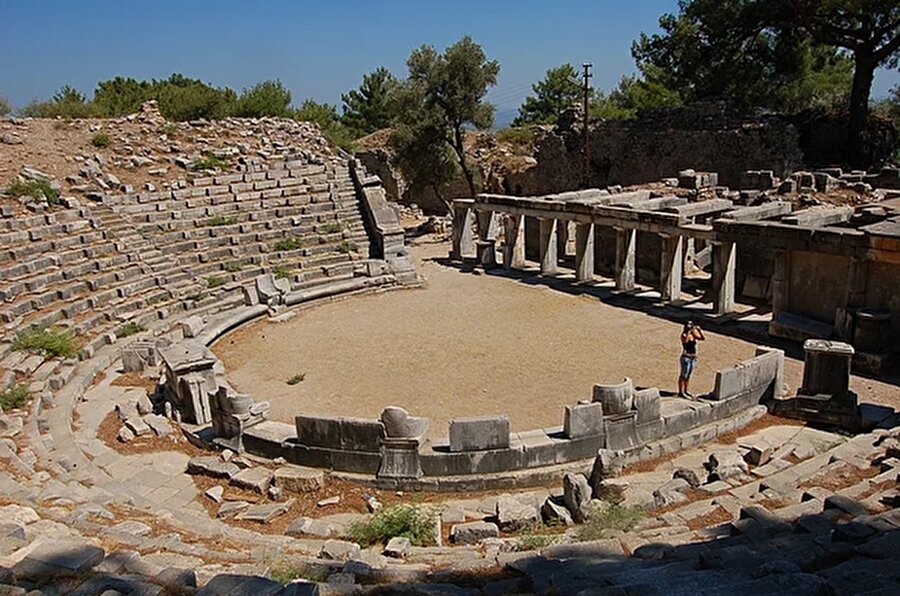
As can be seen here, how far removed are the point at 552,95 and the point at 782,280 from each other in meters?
46.0

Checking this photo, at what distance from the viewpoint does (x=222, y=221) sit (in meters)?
23.9

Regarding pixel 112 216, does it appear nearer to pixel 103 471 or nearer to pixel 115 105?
pixel 103 471

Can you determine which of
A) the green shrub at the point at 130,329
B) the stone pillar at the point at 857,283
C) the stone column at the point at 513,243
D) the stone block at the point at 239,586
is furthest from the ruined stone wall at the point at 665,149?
the stone block at the point at 239,586

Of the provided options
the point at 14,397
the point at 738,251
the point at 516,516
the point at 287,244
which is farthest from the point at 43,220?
the point at 738,251

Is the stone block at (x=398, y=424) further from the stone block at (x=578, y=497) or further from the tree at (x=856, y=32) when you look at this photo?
the tree at (x=856, y=32)

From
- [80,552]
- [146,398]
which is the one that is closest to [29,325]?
[146,398]

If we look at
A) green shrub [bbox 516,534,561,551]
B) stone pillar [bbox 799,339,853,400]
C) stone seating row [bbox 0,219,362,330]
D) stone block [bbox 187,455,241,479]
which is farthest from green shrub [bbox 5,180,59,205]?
stone pillar [bbox 799,339,853,400]

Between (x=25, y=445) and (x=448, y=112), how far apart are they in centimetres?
2423

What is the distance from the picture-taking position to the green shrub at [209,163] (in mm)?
26547

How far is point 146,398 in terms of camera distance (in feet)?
45.9

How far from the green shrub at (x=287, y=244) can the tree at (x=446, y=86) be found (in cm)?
985

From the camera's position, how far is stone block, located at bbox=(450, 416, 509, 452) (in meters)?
10.7

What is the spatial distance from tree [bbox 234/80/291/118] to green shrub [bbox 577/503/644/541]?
31.1 metres

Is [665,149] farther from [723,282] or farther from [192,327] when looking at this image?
[192,327]
